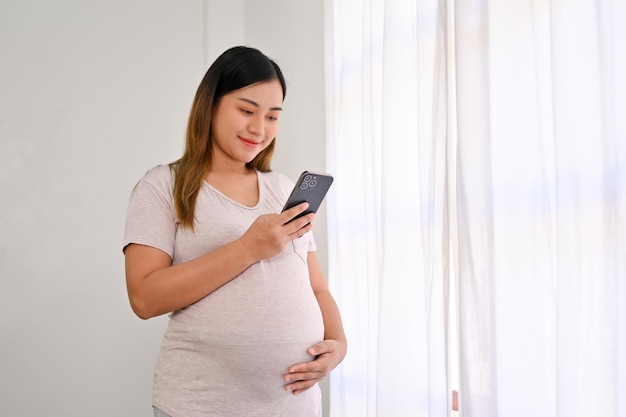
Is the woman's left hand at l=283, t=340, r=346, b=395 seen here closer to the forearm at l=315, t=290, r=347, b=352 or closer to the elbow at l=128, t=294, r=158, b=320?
the forearm at l=315, t=290, r=347, b=352

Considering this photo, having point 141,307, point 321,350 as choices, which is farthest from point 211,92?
point 321,350

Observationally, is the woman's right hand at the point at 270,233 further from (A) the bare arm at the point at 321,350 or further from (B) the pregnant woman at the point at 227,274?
(A) the bare arm at the point at 321,350

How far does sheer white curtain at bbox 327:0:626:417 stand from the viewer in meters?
1.23

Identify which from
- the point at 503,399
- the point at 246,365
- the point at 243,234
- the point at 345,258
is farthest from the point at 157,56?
the point at 503,399

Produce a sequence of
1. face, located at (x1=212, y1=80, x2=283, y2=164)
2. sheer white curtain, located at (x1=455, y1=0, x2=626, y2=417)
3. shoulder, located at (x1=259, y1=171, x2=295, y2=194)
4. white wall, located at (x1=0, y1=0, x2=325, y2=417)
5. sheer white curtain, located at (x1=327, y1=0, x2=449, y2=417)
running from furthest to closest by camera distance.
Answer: white wall, located at (x1=0, y1=0, x2=325, y2=417), sheer white curtain, located at (x1=327, y1=0, x2=449, y2=417), shoulder, located at (x1=259, y1=171, x2=295, y2=194), face, located at (x1=212, y1=80, x2=283, y2=164), sheer white curtain, located at (x1=455, y1=0, x2=626, y2=417)

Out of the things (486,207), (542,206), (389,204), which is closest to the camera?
(542,206)

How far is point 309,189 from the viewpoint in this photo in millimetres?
1322

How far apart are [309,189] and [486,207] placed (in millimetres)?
444

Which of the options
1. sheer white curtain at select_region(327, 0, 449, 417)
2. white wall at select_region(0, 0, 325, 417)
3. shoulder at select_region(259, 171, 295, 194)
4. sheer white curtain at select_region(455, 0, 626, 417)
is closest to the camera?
sheer white curtain at select_region(455, 0, 626, 417)

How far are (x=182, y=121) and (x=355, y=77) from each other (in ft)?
2.97

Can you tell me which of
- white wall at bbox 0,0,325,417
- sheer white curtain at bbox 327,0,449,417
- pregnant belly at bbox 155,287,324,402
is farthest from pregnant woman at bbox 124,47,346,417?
white wall at bbox 0,0,325,417

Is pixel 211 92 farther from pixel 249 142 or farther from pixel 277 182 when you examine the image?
pixel 277 182

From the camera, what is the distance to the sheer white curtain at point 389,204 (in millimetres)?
1654

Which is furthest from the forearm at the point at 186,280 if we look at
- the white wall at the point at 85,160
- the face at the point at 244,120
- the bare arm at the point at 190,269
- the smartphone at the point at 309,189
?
the white wall at the point at 85,160
